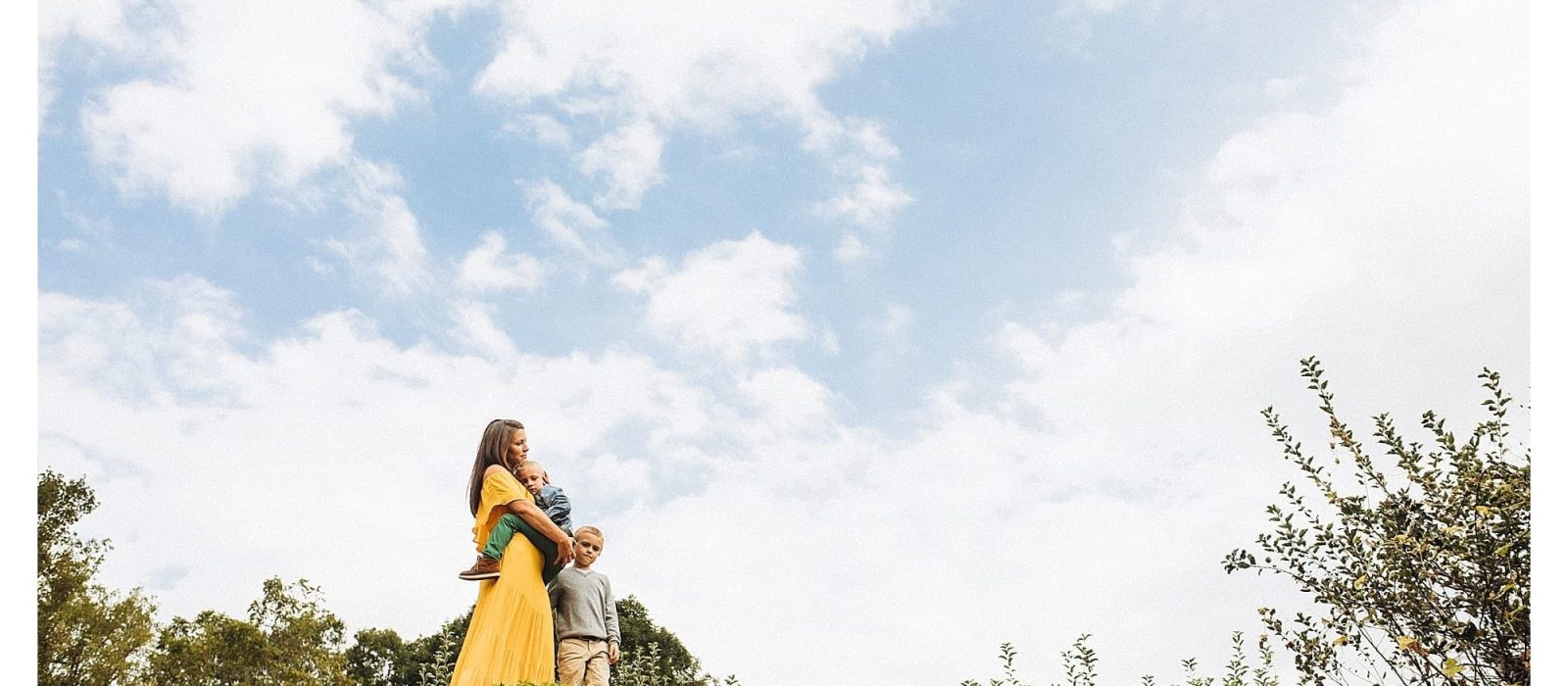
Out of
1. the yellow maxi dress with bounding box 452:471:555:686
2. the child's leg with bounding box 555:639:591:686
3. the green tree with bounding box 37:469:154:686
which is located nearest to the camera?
the yellow maxi dress with bounding box 452:471:555:686

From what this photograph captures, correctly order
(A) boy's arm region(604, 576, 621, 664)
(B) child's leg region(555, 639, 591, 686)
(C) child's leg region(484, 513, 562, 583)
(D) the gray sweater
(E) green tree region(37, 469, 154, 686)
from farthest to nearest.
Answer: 1. (E) green tree region(37, 469, 154, 686)
2. (A) boy's arm region(604, 576, 621, 664)
3. (D) the gray sweater
4. (B) child's leg region(555, 639, 591, 686)
5. (C) child's leg region(484, 513, 562, 583)

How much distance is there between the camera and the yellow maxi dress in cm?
668

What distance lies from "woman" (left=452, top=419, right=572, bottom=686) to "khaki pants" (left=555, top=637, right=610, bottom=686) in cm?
29

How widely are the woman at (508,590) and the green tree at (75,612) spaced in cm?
2013

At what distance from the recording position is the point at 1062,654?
23.8 ft

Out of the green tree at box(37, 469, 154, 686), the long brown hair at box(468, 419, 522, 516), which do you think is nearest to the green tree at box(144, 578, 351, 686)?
the green tree at box(37, 469, 154, 686)

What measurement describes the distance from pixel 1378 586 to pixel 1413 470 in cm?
68

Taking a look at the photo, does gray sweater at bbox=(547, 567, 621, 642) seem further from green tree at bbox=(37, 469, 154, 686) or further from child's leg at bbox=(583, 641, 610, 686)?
green tree at bbox=(37, 469, 154, 686)

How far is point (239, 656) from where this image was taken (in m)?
23.3

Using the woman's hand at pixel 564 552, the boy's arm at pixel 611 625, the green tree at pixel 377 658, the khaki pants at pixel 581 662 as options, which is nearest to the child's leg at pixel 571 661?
the khaki pants at pixel 581 662
